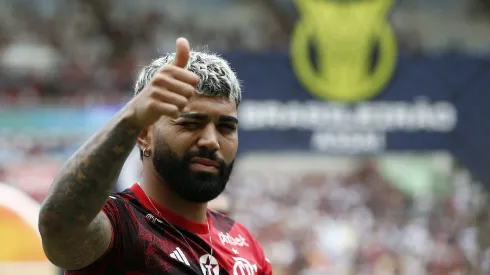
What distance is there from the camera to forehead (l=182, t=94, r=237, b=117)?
2.03 metres

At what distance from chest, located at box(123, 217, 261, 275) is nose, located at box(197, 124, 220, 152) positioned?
250 mm

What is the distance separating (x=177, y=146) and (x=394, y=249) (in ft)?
38.5

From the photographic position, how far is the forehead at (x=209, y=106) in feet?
6.64

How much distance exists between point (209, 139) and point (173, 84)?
44cm

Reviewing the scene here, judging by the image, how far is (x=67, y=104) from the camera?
10516 mm

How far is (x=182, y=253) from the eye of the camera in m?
2.04

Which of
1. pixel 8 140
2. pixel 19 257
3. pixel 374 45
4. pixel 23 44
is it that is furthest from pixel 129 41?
pixel 19 257

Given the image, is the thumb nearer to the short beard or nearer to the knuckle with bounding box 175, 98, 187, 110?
the knuckle with bounding box 175, 98, 187, 110

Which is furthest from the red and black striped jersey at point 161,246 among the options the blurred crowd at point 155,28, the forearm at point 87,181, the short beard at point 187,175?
the blurred crowd at point 155,28

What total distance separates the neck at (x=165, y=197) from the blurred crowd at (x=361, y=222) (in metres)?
9.04

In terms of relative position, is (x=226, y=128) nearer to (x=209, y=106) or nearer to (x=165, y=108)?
(x=209, y=106)

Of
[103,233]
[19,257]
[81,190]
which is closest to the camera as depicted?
[81,190]

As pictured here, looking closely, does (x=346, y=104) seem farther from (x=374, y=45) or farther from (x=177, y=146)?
(x=177, y=146)

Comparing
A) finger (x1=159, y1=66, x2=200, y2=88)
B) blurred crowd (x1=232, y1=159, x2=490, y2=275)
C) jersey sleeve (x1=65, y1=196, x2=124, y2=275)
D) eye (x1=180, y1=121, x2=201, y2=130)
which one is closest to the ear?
eye (x1=180, y1=121, x2=201, y2=130)
